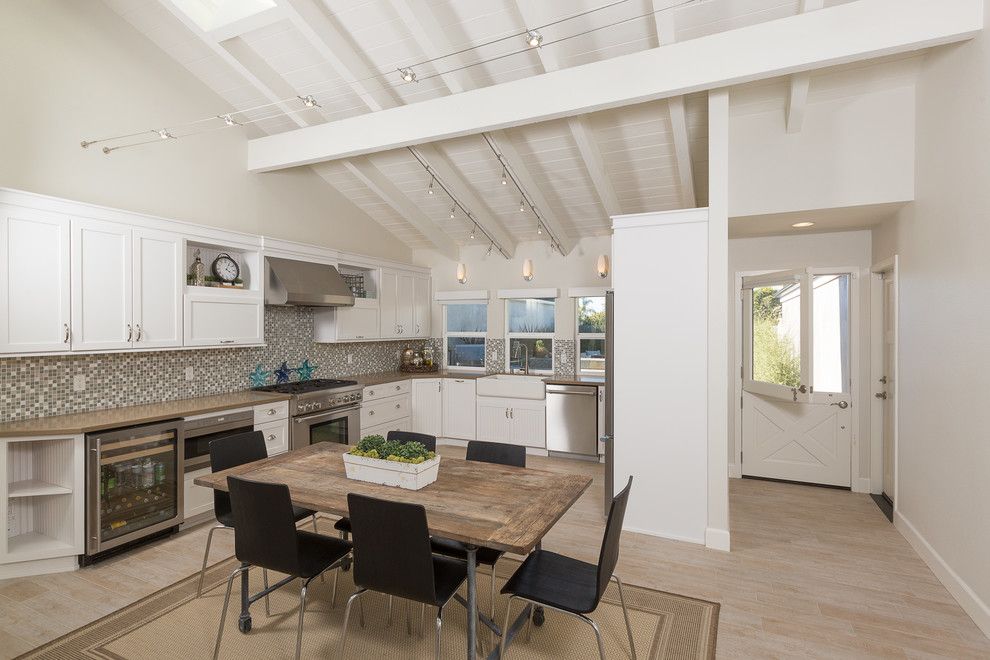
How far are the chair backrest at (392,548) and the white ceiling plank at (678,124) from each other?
10.3 ft

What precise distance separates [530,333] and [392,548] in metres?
4.95

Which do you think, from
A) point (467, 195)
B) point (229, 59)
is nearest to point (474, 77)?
point (467, 195)

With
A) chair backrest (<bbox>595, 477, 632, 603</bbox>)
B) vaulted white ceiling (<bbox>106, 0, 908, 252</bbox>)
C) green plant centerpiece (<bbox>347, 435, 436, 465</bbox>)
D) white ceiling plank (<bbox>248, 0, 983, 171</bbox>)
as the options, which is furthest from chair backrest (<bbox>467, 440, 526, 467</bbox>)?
vaulted white ceiling (<bbox>106, 0, 908, 252</bbox>)

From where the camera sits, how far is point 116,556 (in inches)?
133

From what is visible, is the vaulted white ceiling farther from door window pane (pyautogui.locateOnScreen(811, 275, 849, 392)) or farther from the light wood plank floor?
the light wood plank floor

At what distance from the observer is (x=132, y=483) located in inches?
135

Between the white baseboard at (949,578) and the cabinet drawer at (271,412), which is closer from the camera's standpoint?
the white baseboard at (949,578)

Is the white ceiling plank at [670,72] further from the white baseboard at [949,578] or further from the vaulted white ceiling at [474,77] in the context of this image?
the white baseboard at [949,578]

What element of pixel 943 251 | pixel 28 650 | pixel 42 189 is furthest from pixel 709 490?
pixel 42 189

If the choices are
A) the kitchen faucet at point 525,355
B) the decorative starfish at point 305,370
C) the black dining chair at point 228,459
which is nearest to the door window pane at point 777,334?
the kitchen faucet at point 525,355

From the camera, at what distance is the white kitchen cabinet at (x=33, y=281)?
307 centimetres

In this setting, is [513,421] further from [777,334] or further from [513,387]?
[777,334]

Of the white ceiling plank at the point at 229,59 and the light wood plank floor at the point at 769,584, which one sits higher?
the white ceiling plank at the point at 229,59

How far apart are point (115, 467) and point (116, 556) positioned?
0.62 metres
